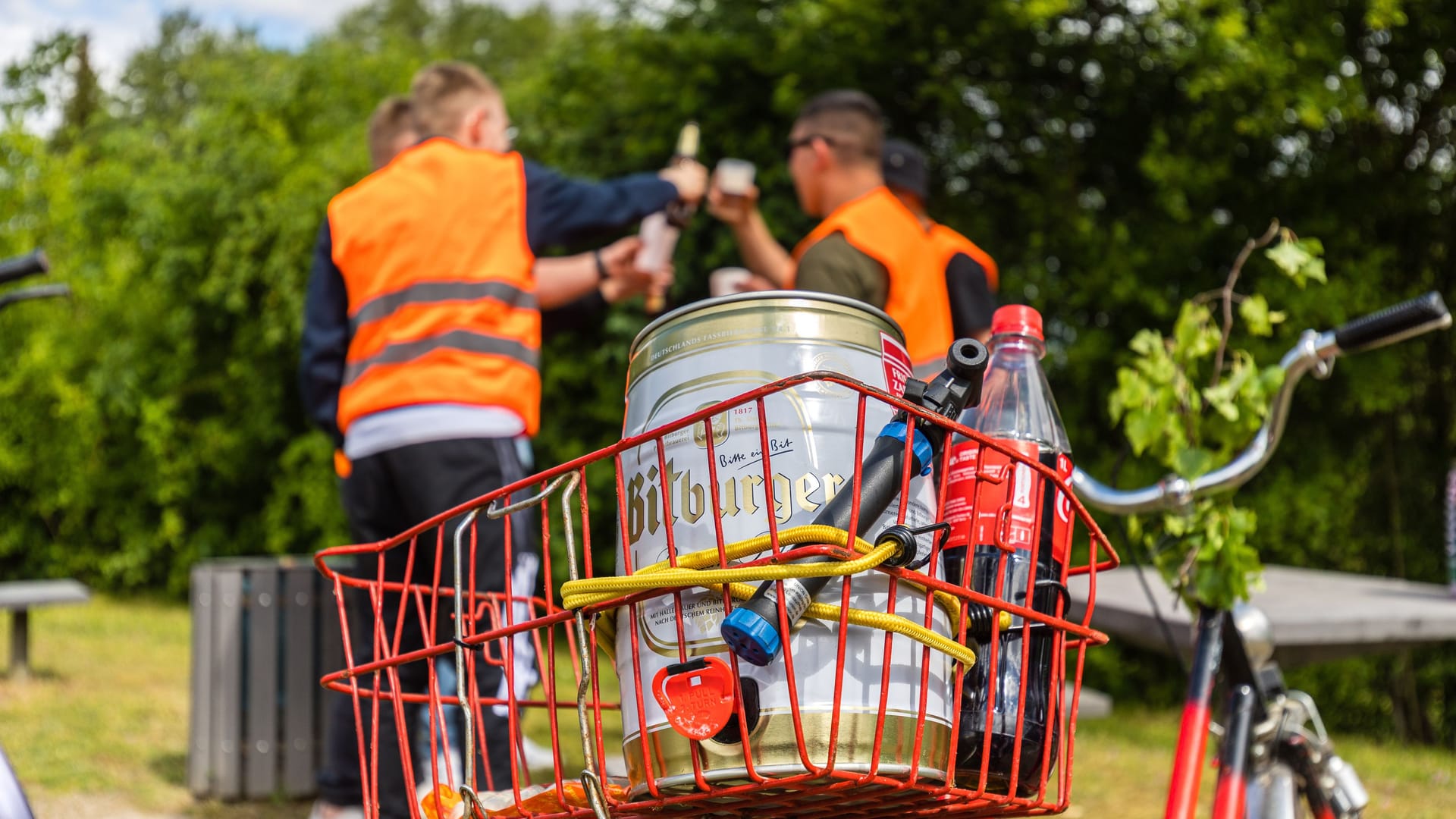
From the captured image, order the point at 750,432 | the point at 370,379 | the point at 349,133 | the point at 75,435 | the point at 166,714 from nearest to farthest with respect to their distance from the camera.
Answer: the point at 750,432, the point at 370,379, the point at 166,714, the point at 349,133, the point at 75,435

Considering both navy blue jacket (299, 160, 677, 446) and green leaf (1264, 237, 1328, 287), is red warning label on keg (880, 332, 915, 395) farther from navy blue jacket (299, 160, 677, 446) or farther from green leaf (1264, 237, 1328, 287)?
navy blue jacket (299, 160, 677, 446)

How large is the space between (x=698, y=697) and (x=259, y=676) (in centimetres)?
362

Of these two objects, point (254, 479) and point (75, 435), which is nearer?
point (254, 479)

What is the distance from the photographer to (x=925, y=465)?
1107mm

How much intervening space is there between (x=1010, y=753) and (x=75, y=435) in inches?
432

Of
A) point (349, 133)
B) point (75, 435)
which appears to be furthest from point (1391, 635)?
point (75, 435)

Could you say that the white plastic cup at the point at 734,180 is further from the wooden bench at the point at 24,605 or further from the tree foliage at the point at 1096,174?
the wooden bench at the point at 24,605

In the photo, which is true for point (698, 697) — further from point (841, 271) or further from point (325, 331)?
point (325, 331)

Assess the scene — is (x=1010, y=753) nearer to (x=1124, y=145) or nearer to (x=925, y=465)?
(x=925, y=465)

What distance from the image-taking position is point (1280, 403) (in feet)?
6.69

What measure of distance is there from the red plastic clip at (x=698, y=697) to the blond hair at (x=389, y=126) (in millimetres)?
3557

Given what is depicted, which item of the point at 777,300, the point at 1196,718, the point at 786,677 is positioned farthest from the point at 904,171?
the point at 786,677

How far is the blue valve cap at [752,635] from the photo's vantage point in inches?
39.7

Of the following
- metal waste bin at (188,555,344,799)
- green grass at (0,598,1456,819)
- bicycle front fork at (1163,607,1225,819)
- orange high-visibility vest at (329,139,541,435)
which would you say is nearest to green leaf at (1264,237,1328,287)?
bicycle front fork at (1163,607,1225,819)
